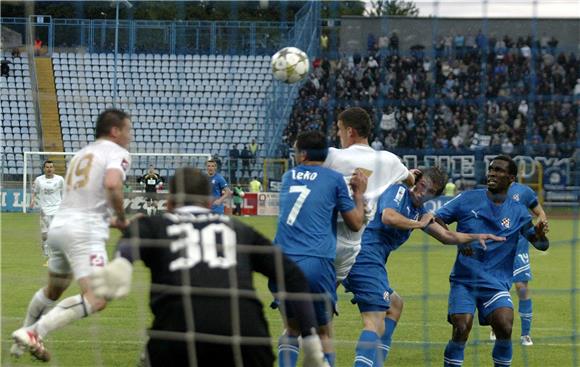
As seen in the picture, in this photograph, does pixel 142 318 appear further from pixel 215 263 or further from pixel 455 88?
pixel 215 263

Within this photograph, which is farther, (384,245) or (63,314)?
(384,245)

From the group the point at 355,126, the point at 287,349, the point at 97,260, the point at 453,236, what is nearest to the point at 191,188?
the point at 97,260

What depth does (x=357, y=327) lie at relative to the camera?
10836mm

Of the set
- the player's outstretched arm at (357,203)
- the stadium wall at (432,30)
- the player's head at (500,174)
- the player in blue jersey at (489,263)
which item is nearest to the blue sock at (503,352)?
the player in blue jersey at (489,263)

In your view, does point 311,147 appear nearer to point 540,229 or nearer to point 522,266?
point 540,229

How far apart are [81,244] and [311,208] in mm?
1681

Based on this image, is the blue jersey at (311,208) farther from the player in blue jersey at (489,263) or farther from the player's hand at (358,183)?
the player in blue jersey at (489,263)

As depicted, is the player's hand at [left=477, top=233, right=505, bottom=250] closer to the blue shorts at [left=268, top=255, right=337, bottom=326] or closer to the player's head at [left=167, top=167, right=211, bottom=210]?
the blue shorts at [left=268, top=255, right=337, bottom=326]

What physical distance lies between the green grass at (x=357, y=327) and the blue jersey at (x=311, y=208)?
791 millimetres

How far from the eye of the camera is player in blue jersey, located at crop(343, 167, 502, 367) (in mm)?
7691

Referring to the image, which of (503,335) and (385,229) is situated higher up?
(385,229)

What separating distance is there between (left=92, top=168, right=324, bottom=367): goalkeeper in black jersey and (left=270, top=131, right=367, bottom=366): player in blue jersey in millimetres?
1958

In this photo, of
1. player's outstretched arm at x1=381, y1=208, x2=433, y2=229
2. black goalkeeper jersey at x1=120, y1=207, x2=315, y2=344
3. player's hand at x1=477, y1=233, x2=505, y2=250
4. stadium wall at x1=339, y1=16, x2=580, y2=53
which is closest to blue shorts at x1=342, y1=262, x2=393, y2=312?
player's outstretched arm at x1=381, y1=208, x2=433, y2=229

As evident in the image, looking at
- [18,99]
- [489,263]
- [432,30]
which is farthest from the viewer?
[432,30]
